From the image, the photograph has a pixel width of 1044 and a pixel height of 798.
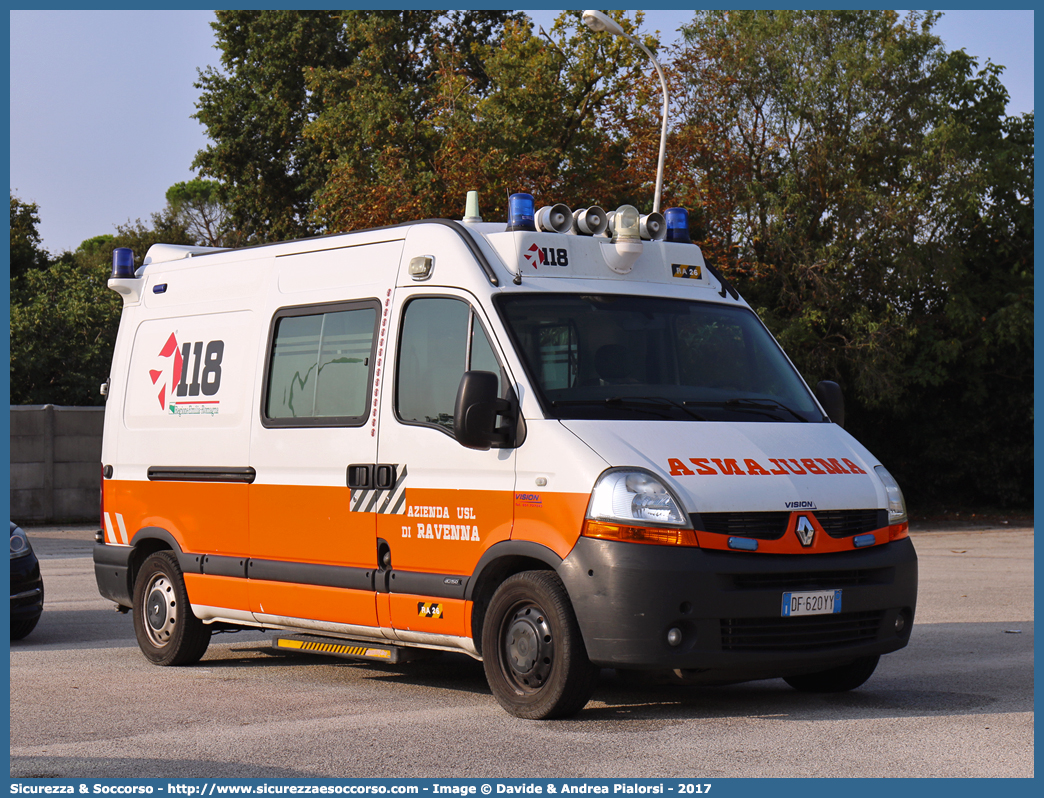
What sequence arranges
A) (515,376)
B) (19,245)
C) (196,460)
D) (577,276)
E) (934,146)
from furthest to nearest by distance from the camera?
1. (19,245)
2. (934,146)
3. (196,460)
4. (577,276)
5. (515,376)

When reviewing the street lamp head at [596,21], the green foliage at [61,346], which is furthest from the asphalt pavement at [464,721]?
the green foliage at [61,346]

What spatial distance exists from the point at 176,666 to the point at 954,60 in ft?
80.8

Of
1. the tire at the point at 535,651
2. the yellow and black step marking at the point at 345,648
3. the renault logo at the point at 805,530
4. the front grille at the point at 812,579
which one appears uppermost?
the renault logo at the point at 805,530

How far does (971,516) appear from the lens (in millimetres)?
30406

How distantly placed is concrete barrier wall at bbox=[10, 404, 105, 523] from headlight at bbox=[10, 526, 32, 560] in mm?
13790

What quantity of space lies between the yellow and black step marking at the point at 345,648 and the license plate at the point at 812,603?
2404 mm

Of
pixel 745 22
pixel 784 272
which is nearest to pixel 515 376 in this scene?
pixel 784 272

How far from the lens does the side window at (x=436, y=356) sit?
7.63 m

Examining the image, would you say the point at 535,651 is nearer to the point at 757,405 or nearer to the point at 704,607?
the point at 704,607

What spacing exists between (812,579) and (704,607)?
0.70 m

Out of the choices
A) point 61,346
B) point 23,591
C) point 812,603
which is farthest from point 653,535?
point 61,346

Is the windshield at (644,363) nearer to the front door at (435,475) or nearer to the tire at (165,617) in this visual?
the front door at (435,475)

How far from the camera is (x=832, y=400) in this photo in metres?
8.56

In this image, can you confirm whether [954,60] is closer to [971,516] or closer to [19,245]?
[971,516]
